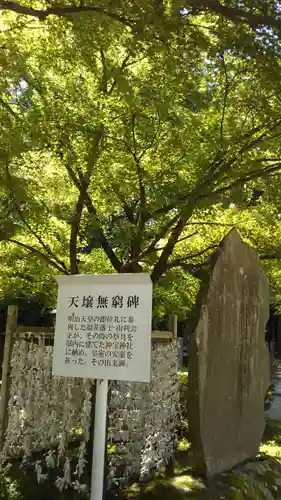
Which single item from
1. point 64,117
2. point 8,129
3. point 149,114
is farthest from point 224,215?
point 8,129

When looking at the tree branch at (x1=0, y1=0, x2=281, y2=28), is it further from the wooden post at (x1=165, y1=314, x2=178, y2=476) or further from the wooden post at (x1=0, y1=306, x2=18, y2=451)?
the wooden post at (x1=165, y1=314, x2=178, y2=476)

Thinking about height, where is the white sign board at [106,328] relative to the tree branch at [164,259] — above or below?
below

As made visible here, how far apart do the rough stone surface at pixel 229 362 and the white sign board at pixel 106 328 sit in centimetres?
119

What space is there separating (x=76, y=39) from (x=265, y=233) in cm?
391

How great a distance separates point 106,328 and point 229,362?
1.84 metres

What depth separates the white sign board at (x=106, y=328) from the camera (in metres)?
3.45

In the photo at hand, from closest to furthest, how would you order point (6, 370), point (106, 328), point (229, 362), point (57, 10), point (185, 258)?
point (106, 328) → point (57, 10) → point (229, 362) → point (6, 370) → point (185, 258)

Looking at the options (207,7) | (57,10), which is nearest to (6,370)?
(57,10)

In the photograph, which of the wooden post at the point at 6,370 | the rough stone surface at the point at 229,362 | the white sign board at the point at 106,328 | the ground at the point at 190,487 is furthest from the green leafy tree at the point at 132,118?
the ground at the point at 190,487

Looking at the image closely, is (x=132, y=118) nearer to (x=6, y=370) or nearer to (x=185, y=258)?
(x=185, y=258)

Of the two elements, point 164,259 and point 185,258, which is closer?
point 164,259

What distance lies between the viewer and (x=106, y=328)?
11.8 feet

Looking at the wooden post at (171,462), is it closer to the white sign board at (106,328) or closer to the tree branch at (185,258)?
the tree branch at (185,258)

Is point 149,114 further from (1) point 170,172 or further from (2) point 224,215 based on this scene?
(2) point 224,215
